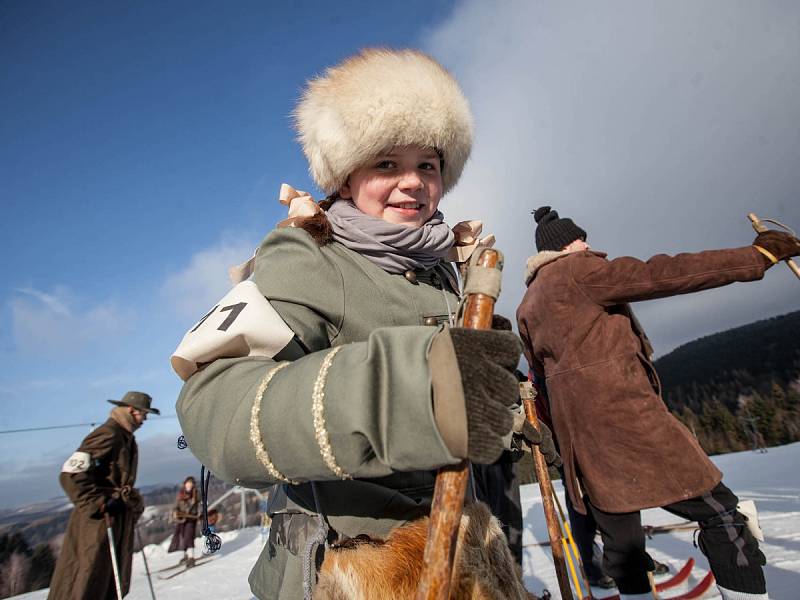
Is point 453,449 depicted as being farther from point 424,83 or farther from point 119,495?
point 119,495

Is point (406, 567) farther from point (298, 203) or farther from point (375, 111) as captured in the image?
point (375, 111)

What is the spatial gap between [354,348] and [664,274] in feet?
7.15

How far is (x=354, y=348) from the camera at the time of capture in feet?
2.24

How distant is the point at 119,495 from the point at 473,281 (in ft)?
20.1

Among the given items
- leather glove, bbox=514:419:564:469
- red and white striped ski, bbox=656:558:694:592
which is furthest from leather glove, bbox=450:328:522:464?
red and white striped ski, bbox=656:558:694:592

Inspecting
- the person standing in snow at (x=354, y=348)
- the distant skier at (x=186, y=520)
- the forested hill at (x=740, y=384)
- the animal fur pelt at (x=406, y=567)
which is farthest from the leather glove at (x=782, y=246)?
the forested hill at (x=740, y=384)

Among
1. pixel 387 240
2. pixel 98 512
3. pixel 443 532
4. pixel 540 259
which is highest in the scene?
pixel 540 259

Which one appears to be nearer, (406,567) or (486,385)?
(486,385)

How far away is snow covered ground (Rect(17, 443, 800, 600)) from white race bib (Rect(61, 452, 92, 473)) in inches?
95.4

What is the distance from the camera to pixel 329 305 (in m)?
1.07

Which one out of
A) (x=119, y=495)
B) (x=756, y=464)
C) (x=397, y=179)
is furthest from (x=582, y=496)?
(x=756, y=464)

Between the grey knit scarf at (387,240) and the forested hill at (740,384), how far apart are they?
1738 cm

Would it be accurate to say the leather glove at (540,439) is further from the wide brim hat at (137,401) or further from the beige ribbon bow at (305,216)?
the wide brim hat at (137,401)

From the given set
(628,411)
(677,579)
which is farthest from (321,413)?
(677,579)
